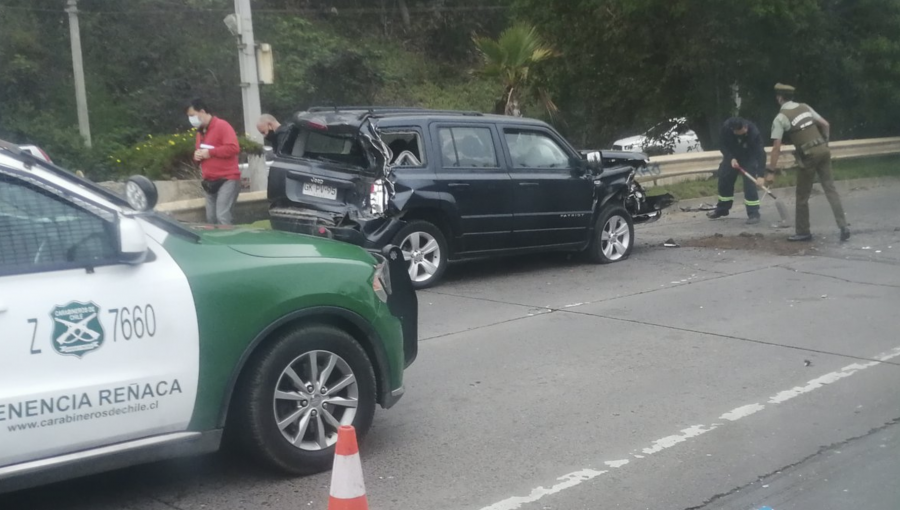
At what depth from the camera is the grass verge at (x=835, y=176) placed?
18.2 metres

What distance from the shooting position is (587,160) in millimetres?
11594

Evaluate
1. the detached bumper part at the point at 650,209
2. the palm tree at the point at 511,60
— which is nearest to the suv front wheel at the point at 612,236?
the detached bumper part at the point at 650,209

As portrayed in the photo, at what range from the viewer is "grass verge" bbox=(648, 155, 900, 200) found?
59.8ft

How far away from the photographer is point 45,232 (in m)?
4.45

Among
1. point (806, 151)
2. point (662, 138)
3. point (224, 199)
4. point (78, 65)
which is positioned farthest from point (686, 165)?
point (78, 65)

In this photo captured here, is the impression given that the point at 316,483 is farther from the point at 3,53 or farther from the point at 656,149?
the point at 3,53

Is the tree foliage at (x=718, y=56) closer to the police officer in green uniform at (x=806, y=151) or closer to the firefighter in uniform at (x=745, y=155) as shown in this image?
the firefighter in uniform at (x=745, y=155)

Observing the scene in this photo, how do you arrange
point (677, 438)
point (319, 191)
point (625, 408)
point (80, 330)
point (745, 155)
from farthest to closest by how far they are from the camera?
point (745, 155), point (319, 191), point (625, 408), point (677, 438), point (80, 330)

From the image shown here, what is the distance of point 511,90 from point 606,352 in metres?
12.3

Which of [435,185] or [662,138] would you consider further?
→ [662,138]

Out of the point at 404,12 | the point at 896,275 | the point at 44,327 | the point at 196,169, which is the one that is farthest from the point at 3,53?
the point at 44,327

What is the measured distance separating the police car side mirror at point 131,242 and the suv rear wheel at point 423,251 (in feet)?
18.3

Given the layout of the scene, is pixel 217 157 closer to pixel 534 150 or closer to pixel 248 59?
pixel 534 150

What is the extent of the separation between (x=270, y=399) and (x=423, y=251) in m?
5.47
